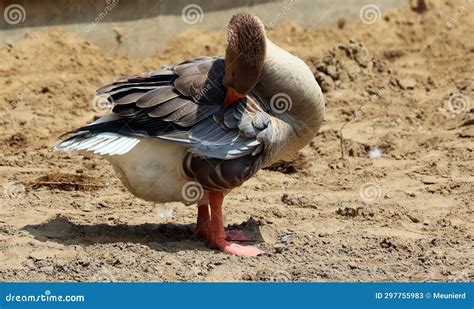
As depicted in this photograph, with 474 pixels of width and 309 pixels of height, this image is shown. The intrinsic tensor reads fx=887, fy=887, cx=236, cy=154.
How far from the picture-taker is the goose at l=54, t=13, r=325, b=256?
6566mm

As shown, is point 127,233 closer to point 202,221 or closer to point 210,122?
point 202,221

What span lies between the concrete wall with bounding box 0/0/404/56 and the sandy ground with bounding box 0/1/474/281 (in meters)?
0.15

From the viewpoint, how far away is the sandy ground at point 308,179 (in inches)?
257

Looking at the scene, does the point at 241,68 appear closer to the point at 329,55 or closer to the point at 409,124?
the point at 409,124

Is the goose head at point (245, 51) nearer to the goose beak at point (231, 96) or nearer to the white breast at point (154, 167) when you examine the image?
the goose beak at point (231, 96)

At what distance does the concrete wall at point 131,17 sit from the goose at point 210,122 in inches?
185

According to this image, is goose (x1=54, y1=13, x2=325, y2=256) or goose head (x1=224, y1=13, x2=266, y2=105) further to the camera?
goose (x1=54, y1=13, x2=325, y2=256)

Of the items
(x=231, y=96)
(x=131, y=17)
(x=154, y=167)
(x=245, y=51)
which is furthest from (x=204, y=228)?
(x=131, y=17)

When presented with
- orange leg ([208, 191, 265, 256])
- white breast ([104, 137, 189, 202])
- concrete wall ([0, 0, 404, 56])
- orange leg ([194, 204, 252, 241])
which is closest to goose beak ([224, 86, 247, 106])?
white breast ([104, 137, 189, 202])

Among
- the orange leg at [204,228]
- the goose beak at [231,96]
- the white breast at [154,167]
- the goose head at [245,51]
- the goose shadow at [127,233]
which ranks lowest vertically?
the goose shadow at [127,233]

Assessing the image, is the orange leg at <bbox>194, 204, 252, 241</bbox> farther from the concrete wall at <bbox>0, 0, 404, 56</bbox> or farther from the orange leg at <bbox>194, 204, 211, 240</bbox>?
the concrete wall at <bbox>0, 0, 404, 56</bbox>

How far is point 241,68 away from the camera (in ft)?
21.2

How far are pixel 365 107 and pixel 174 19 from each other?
9.40ft

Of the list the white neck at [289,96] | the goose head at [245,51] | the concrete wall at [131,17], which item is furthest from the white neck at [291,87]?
the concrete wall at [131,17]
